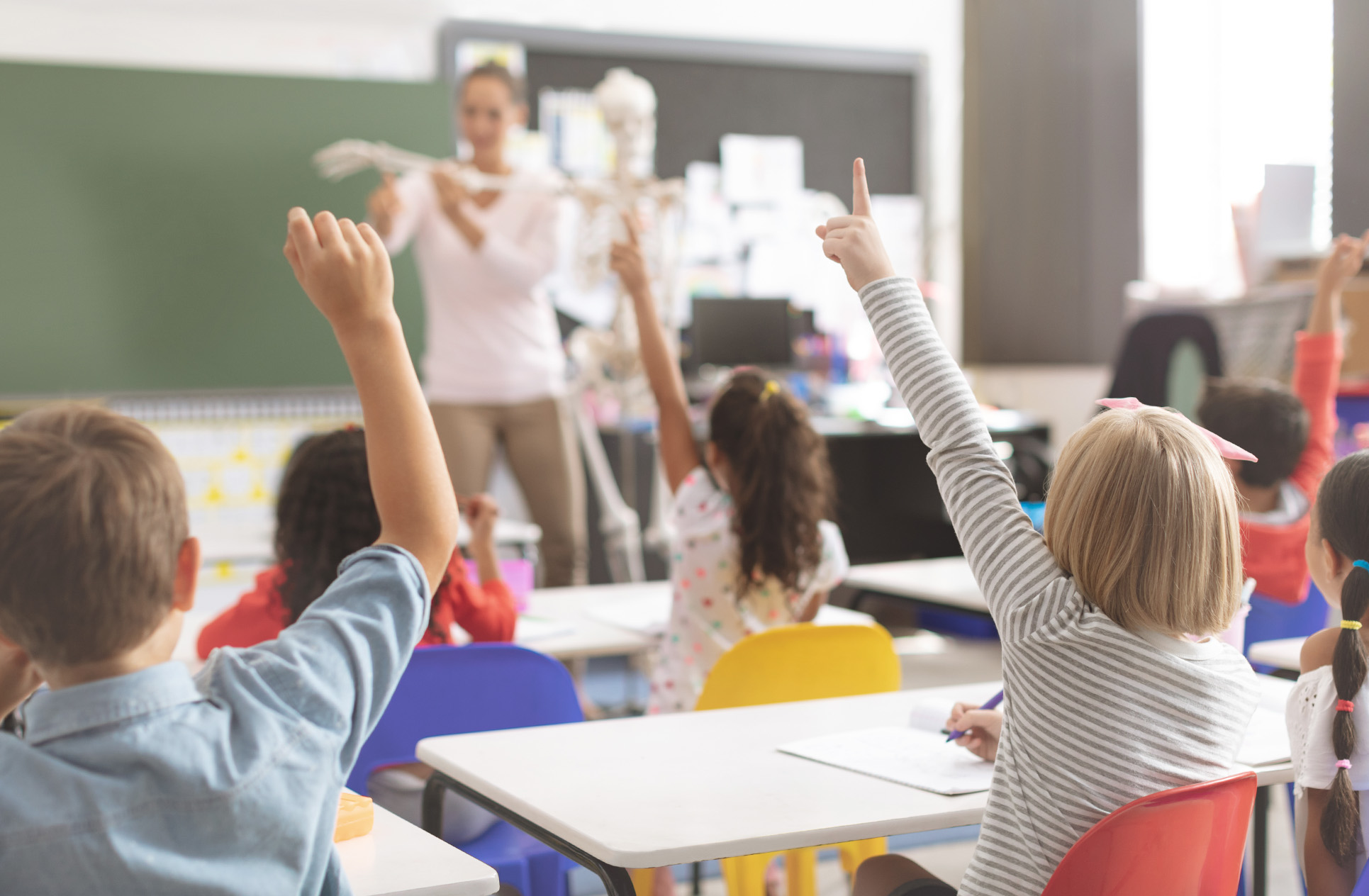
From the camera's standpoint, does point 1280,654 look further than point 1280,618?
No

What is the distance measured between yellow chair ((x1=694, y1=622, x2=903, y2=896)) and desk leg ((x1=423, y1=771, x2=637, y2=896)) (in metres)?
0.48

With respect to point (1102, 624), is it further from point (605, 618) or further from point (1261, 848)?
point (605, 618)

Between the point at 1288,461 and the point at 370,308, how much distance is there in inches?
82.1

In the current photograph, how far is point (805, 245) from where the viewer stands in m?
5.98

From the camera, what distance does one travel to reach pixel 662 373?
240 cm

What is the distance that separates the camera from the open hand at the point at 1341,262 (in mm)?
2109

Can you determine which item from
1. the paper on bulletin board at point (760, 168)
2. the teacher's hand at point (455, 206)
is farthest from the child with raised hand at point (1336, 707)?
the paper on bulletin board at point (760, 168)

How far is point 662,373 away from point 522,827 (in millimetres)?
1200

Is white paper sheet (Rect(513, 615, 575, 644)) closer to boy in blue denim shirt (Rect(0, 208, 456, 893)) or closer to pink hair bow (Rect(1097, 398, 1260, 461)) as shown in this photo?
pink hair bow (Rect(1097, 398, 1260, 461))

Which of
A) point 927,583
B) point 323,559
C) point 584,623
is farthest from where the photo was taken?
point 927,583

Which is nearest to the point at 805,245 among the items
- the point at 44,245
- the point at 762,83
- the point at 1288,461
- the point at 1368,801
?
the point at 762,83

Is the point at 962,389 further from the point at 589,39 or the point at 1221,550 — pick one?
the point at 589,39

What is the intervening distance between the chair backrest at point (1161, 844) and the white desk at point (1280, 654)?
3.02 ft

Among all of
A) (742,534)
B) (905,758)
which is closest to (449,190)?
(742,534)
